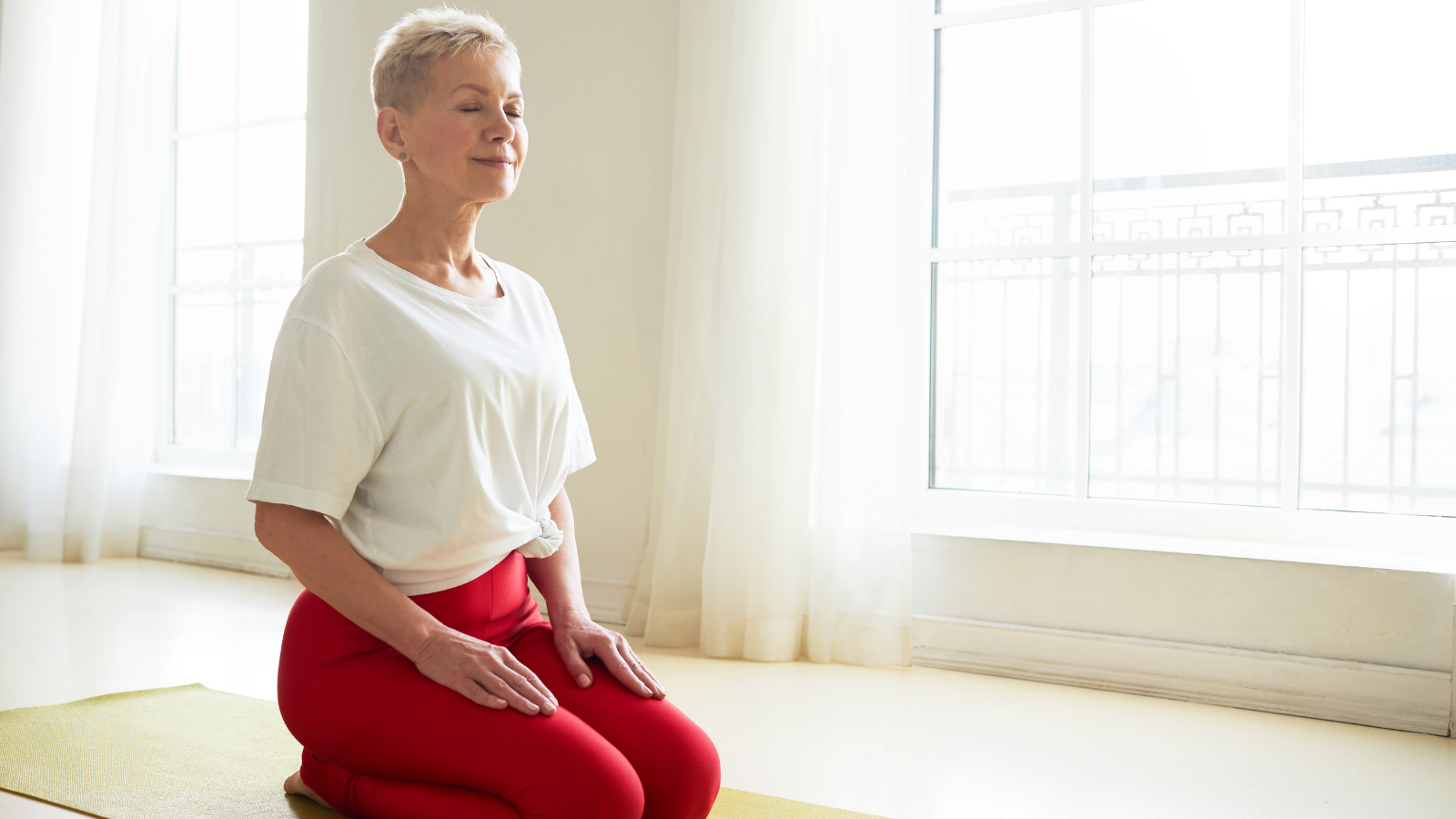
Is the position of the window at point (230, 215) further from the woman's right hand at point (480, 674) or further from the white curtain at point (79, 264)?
the woman's right hand at point (480, 674)

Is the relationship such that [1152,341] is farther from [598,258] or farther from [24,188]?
[24,188]

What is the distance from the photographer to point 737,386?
9.87ft

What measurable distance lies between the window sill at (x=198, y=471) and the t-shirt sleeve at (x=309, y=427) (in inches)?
128

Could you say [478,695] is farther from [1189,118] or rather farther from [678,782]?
[1189,118]

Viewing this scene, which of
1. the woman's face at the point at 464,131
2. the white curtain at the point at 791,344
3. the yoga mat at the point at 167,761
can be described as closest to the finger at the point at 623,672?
the yoga mat at the point at 167,761

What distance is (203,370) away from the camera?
484 cm

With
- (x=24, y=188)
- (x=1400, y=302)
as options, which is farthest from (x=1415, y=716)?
(x=24, y=188)

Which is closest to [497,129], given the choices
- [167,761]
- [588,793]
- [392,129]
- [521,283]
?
[392,129]

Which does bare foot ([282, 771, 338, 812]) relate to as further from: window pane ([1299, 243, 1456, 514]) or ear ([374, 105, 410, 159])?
window pane ([1299, 243, 1456, 514])

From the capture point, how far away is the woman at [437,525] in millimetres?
1342

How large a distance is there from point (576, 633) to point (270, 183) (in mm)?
3804

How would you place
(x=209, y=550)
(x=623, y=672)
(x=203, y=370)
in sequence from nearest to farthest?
(x=623, y=672)
(x=209, y=550)
(x=203, y=370)

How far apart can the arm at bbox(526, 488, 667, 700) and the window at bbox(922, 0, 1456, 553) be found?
5.66 feet

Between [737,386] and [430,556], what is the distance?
1.66 meters
